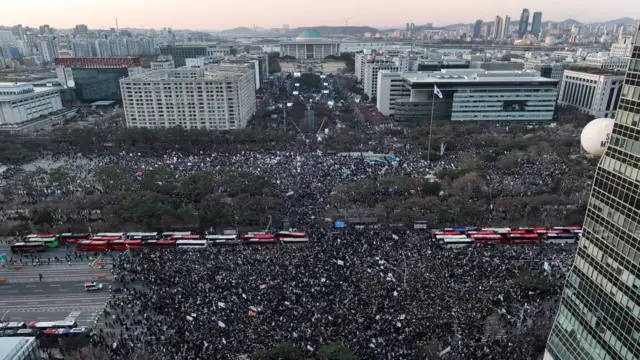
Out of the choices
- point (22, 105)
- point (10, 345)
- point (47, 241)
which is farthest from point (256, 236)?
point (22, 105)

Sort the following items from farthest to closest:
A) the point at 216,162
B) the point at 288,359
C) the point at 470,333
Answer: the point at 216,162 < the point at 470,333 < the point at 288,359

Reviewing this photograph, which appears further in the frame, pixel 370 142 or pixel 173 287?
pixel 370 142

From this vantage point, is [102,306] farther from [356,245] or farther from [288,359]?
[356,245]

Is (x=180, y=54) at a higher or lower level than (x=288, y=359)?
higher

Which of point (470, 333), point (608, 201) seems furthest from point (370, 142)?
point (608, 201)

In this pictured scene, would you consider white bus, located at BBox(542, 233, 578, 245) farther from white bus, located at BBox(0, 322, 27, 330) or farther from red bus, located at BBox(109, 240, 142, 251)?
white bus, located at BBox(0, 322, 27, 330)

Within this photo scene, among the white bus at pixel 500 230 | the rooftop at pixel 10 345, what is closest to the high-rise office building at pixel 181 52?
the white bus at pixel 500 230

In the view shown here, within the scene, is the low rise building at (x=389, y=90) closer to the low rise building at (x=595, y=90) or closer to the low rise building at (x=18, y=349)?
the low rise building at (x=595, y=90)
